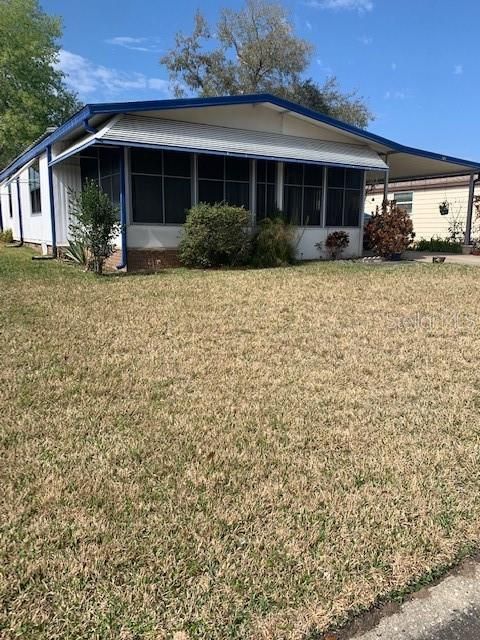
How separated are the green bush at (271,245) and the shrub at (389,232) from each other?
335 centimetres

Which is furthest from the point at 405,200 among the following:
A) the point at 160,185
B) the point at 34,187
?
the point at 34,187

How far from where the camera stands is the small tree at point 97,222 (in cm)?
945

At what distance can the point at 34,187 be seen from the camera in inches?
645

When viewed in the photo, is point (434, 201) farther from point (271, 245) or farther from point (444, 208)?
point (271, 245)

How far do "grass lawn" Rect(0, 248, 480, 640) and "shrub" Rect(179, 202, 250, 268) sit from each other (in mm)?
5091

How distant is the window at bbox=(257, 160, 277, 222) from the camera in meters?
13.2

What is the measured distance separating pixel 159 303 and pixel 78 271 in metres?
4.02

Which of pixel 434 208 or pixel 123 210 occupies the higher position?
pixel 434 208

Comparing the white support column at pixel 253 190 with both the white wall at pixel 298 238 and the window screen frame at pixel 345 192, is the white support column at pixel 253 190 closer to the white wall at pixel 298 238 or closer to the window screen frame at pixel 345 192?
the white wall at pixel 298 238

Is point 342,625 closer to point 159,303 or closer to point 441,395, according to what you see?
point 441,395

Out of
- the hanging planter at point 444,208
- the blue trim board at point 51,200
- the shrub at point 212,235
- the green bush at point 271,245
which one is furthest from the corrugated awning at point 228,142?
the hanging planter at point 444,208

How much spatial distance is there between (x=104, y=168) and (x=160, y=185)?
2049mm

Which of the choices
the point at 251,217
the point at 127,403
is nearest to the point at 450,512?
the point at 127,403

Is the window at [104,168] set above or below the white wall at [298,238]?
above
